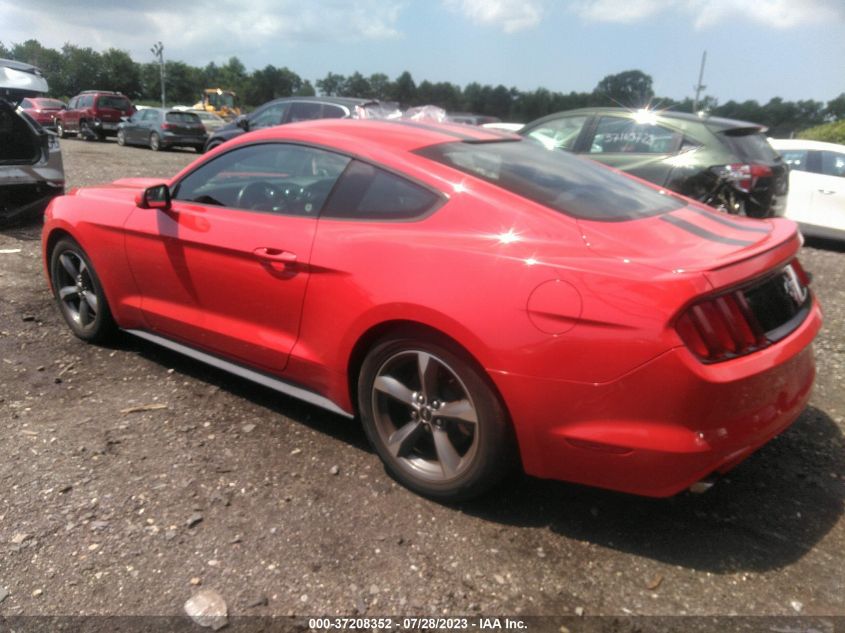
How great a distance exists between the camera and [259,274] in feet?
10.8

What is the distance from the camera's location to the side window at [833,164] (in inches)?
360

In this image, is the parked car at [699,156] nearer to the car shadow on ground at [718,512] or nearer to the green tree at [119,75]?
the car shadow on ground at [718,512]

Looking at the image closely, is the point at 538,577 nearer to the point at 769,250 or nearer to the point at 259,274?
the point at 769,250

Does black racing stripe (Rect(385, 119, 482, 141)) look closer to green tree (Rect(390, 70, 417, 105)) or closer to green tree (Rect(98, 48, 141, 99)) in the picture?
green tree (Rect(390, 70, 417, 105))

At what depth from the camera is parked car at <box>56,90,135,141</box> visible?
2720cm

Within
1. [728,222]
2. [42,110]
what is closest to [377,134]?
[728,222]

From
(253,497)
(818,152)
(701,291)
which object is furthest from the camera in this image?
(818,152)

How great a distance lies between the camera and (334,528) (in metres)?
2.76

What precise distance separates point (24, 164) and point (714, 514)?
26.1 feet

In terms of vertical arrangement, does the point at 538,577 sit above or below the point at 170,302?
below

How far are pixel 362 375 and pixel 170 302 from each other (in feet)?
4.64

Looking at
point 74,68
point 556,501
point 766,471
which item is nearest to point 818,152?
point 766,471

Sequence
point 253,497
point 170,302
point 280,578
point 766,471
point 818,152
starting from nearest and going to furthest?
point 280,578 → point 253,497 → point 766,471 → point 170,302 → point 818,152

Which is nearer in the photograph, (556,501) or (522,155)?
(556,501)
